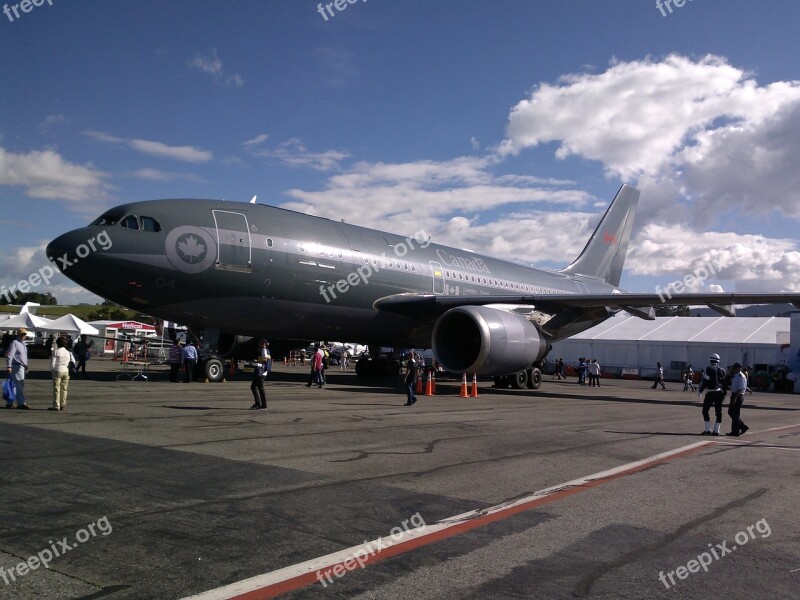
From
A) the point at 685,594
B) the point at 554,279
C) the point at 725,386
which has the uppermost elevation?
the point at 554,279

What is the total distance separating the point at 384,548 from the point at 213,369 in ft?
53.1

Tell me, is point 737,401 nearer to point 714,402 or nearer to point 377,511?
point 714,402

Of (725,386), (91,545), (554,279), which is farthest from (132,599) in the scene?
(554,279)

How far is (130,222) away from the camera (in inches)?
642

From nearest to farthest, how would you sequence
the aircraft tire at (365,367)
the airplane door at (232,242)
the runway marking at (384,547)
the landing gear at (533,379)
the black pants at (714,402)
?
the runway marking at (384,547) < the black pants at (714,402) < the airplane door at (232,242) < the landing gear at (533,379) < the aircraft tire at (365,367)

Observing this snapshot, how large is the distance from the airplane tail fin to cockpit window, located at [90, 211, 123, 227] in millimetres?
21875

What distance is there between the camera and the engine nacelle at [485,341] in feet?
61.8

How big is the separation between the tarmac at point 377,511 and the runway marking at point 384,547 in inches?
0.8

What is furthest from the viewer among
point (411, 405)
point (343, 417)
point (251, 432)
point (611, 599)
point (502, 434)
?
point (411, 405)

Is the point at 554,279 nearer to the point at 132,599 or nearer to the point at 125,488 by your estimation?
the point at 125,488

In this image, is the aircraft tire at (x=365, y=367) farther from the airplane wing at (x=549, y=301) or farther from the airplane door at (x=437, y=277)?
the airplane wing at (x=549, y=301)

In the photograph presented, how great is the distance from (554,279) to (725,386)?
16.9m

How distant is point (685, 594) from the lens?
421cm

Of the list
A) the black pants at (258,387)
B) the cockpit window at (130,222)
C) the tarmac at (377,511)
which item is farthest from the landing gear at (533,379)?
the cockpit window at (130,222)
